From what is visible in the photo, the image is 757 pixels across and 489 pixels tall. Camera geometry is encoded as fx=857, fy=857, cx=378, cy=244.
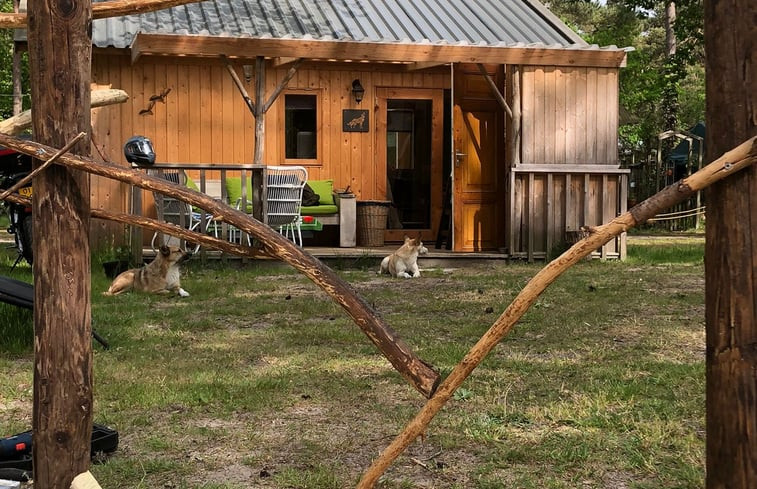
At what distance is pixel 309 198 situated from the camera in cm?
1187

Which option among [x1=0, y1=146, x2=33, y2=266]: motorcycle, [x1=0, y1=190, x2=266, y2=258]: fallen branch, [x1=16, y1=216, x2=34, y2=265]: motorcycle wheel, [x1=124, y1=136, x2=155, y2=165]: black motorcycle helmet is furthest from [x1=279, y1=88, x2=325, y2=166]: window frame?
[x1=0, y1=190, x2=266, y2=258]: fallen branch

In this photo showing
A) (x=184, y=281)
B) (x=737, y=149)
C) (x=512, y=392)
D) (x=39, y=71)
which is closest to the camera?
(x=737, y=149)

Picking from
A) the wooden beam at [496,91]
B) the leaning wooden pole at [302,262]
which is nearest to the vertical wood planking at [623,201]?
the wooden beam at [496,91]

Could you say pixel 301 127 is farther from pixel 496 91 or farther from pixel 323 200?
pixel 496 91

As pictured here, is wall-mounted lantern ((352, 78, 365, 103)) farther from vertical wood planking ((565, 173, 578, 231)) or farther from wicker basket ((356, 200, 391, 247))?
vertical wood planking ((565, 173, 578, 231))

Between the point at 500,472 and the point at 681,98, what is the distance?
1284 inches

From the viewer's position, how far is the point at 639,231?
19.0 meters

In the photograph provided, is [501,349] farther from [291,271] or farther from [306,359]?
[291,271]

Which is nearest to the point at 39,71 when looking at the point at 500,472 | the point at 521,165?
the point at 500,472

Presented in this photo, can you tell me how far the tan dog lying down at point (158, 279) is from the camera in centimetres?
780

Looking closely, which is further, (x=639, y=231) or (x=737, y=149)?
(x=639, y=231)

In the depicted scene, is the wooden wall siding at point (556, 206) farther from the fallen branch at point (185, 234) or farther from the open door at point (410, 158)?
the fallen branch at point (185, 234)

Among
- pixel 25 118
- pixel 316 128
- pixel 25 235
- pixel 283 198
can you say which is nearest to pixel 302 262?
pixel 25 118

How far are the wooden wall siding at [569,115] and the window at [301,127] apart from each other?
336 cm
